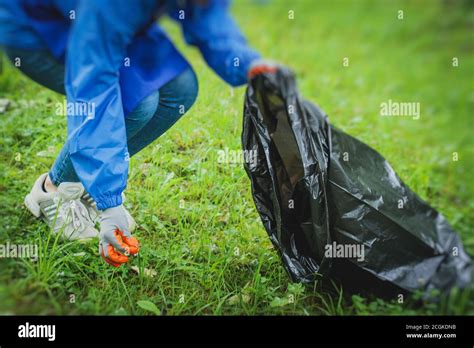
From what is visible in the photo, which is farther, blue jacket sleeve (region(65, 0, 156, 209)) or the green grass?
the green grass

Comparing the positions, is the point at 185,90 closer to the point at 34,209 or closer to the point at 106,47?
the point at 106,47

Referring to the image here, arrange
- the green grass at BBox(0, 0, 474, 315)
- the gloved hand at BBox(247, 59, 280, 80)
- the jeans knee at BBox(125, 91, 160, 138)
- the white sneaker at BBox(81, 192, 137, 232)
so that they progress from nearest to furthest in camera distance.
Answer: the gloved hand at BBox(247, 59, 280, 80) < the jeans knee at BBox(125, 91, 160, 138) < the green grass at BBox(0, 0, 474, 315) < the white sneaker at BBox(81, 192, 137, 232)

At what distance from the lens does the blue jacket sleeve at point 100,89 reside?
188 cm

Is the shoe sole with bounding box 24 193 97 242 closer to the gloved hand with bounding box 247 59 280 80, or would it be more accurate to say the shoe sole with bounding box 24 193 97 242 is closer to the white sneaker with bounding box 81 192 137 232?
the white sneaker with bounding box 81 192 137 232

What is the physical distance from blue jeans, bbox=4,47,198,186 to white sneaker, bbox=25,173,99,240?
0.06 m

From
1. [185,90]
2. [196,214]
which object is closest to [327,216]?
[196,214]

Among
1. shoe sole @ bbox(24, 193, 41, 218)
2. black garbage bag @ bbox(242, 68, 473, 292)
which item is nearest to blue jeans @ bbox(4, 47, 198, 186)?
shoe sole @ bbox(24, 193, 41, 218)

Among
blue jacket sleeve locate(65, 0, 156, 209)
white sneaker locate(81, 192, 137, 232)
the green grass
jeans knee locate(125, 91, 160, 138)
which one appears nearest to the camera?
blue jacket sleeve locate(65, 0, 156, 209)

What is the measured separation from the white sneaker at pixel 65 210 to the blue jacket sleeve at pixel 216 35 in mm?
803

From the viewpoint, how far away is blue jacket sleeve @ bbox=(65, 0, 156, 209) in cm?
188

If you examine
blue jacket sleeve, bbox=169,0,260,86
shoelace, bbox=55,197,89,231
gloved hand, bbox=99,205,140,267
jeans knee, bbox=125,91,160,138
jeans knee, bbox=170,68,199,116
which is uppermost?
blue jacket sleeve, bbox=169,0,260,86

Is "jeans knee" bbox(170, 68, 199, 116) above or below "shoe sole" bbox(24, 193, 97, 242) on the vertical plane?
above

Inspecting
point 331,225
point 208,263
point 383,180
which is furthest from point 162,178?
point 383,180
